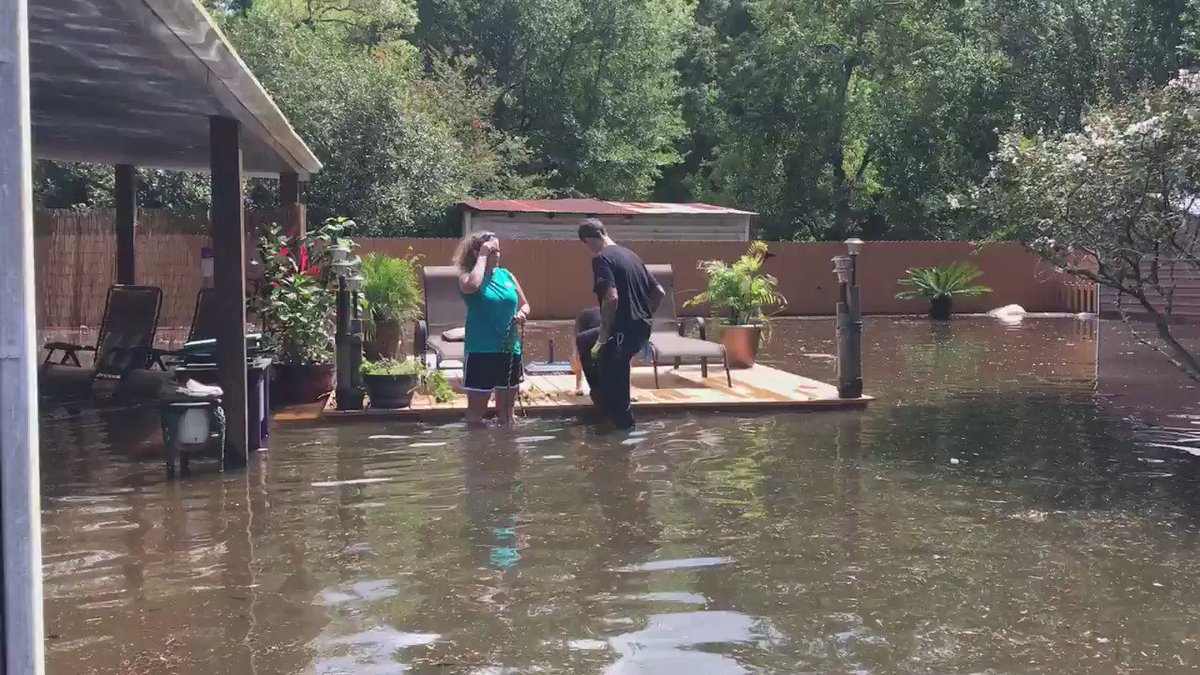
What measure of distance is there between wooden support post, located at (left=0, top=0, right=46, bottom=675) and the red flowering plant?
7.33 meters

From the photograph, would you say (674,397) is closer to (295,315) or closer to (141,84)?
(295,315)

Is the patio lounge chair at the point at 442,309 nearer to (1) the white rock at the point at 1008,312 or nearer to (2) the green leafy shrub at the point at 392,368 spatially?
(2) the green leafy shrub at the point at 392,368

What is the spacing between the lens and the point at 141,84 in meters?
7.16

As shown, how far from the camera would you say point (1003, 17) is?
2906 centimetres

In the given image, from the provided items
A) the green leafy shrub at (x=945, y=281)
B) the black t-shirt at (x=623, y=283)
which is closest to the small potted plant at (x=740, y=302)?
the black t-shirt at (x=623, y=283)

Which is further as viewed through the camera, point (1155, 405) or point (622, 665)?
point (1155, 405)

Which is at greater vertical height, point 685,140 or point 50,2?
point 685,140

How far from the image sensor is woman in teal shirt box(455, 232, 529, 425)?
8023mm

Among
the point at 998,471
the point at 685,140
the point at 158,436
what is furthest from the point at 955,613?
the point at 685,140

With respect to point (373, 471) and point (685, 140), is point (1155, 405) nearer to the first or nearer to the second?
point (373, 471)

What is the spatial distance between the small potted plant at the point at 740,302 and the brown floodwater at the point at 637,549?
2.73 meters

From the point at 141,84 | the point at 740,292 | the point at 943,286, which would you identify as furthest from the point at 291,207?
the point at 943,286

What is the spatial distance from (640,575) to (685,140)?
1389 inches

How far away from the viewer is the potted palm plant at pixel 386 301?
35.3 feet
